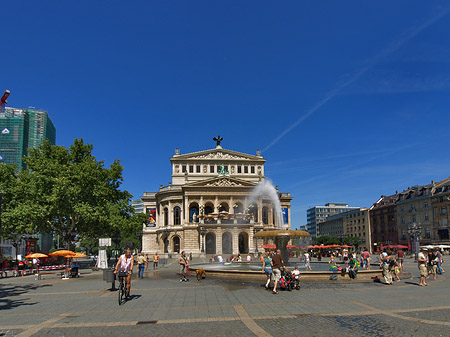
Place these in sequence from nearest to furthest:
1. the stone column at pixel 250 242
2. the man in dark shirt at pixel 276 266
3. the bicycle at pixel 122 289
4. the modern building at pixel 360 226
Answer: the bicycle at pixel 122 289
the man in dark shirt at pixel 276 266
the stone column at pixel 250 242
the modern building at pixel 360 226

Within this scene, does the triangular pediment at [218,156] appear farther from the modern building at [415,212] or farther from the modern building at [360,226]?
the modern building at [360,226]

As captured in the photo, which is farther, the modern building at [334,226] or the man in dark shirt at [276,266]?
the modern building at [334,226]

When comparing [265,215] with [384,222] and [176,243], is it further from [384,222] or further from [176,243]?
[384,222]

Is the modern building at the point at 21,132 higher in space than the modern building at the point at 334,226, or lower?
higher

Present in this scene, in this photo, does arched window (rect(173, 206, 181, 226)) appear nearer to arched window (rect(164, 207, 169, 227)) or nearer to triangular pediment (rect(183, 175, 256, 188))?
arched window (rect(164, 207, 169, 227))

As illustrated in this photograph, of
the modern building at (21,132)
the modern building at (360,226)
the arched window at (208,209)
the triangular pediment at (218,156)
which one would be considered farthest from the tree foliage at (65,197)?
the modern building at (360,226)

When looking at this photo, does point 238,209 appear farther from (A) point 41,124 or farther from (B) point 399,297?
(A) point 41,124

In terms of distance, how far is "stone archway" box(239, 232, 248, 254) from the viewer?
71.9 metres

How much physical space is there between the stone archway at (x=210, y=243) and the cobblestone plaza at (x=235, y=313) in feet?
177

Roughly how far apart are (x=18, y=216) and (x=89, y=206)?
6518 millimetres

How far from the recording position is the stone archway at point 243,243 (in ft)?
236

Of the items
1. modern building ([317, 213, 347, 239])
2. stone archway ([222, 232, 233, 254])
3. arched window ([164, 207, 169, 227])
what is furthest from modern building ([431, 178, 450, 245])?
arched window ([164, 207, 169, 227])

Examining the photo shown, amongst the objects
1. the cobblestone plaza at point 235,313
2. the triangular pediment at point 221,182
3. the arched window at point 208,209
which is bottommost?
the cobblestone plaza at point 235,313

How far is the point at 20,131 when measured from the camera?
306 ft
